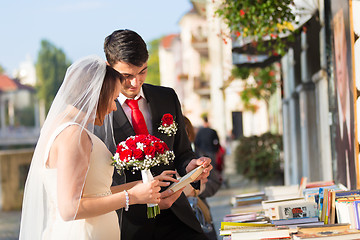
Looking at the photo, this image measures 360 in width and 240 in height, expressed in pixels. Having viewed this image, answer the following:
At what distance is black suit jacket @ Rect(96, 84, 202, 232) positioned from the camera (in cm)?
389

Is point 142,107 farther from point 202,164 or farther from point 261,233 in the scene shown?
point 261,233

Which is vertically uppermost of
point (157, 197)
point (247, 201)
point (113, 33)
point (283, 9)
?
point (283, 9)

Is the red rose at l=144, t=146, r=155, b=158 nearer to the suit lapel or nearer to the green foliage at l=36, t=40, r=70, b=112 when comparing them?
the suit lapel

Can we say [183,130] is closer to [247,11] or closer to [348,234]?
[348,234]

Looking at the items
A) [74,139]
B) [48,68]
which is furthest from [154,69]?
[74,139]

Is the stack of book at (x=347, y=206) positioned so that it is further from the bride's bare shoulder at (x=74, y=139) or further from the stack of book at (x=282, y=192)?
the bride's bare shoulder at (x=74, y=139)

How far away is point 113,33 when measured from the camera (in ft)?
12.8

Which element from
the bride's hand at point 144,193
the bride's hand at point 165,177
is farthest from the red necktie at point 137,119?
the bride's hand at point 144,193

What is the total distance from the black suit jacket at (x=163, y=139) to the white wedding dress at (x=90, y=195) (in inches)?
17.3

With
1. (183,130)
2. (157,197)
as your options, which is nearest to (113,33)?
(183,130)

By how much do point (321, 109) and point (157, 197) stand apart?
603 centimetres

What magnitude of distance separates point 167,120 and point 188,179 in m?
0.63

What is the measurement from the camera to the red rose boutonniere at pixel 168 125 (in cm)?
396

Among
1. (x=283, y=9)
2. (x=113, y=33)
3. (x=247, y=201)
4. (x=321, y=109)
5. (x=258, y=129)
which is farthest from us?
(x=258, y=129)
